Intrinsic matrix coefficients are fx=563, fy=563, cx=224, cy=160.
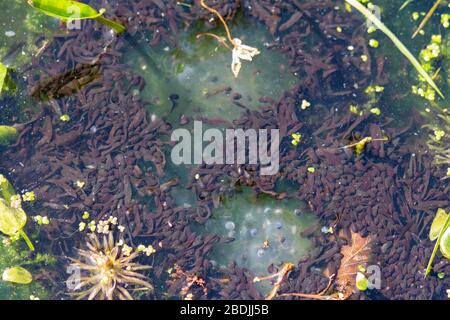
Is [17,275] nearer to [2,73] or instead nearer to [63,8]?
[2,73]

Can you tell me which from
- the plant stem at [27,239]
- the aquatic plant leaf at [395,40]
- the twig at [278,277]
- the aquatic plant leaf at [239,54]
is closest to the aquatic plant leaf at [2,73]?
the plant stem at [27,239]

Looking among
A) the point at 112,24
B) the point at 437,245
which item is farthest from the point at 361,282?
the point at 112,24

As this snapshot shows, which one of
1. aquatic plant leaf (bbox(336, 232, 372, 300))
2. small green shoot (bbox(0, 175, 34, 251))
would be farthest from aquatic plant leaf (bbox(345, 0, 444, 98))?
small green shoot (bbox(0, 175, 34, 251))

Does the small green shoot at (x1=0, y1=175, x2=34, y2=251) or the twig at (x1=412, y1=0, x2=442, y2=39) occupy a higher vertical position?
the twig at (x1=412, y1=0, x2=442, y2=39)

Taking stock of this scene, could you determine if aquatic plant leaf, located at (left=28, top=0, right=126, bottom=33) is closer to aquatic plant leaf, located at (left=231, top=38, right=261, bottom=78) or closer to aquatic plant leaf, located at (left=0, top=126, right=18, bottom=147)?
aquatic plant leaf, located at (left=0, top=126, right=18, bottom=147)

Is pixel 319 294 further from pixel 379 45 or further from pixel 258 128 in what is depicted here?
pixel 379 45

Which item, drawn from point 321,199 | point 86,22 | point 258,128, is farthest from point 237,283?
point 86,22
